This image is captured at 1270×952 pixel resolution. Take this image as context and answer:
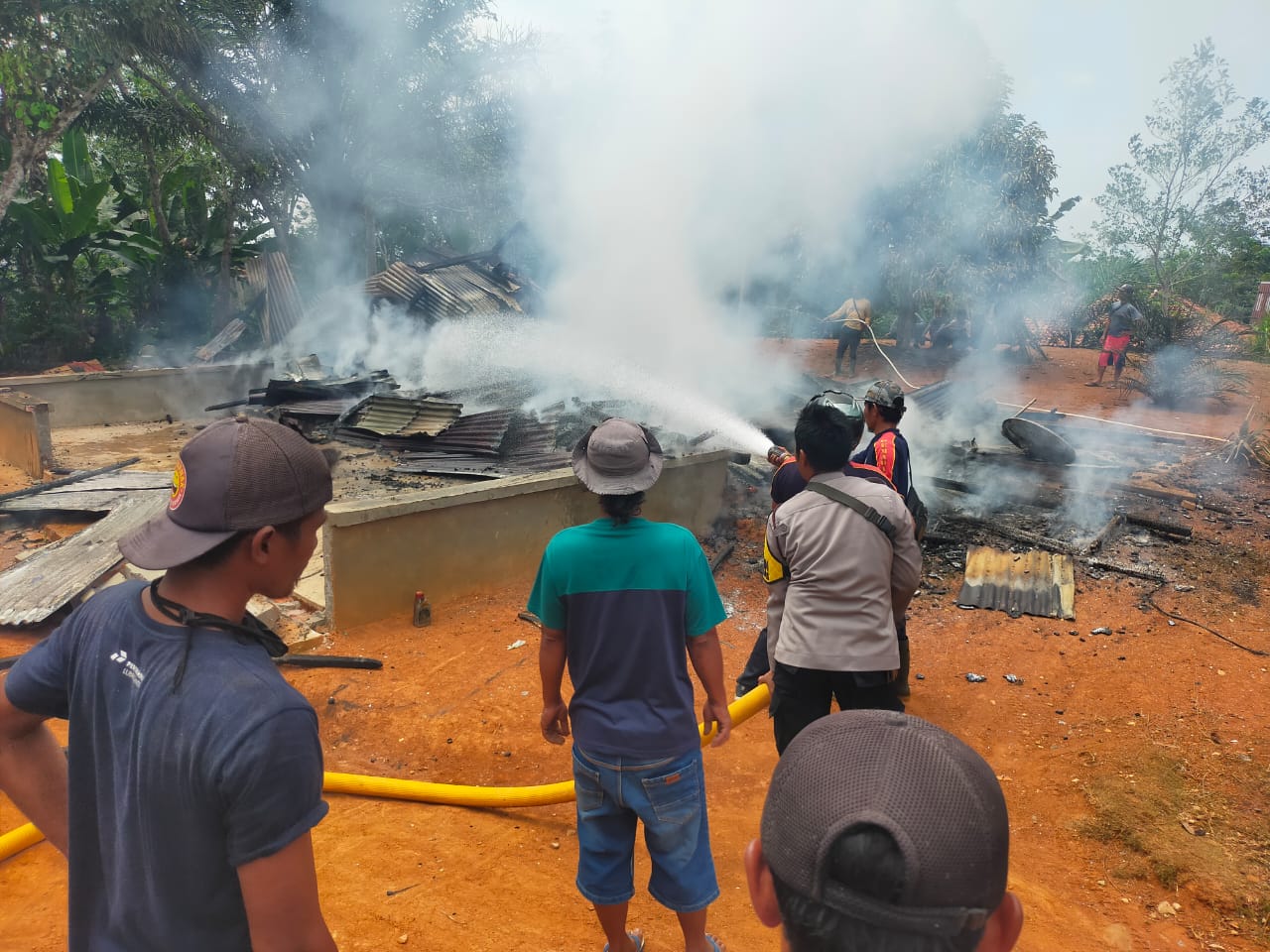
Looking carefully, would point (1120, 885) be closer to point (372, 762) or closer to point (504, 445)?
point (372, 762)

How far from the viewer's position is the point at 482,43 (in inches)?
746

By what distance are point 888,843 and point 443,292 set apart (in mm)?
14201

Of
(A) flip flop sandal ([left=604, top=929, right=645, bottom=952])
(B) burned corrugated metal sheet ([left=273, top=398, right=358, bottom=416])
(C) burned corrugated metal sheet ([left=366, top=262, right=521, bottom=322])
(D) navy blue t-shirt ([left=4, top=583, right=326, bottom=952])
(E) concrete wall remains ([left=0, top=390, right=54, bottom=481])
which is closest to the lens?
(D) navy blue t-shirt ([left=4, top=583, right=326, bottom=952])

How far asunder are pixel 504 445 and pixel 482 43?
15441 millimetres

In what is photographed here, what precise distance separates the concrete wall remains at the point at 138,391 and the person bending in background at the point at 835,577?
11433 millimetres

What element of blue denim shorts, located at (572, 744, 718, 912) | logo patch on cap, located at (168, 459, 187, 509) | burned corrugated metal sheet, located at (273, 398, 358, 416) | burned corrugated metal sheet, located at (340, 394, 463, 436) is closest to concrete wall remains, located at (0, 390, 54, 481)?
burned corrugated metal sheet, located at (273, 398, 358, 416)

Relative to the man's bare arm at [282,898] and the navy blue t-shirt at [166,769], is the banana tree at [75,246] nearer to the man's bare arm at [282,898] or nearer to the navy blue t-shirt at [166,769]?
the navy blue t-shirt at [166,769]

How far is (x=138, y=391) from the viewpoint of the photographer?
11805 mm

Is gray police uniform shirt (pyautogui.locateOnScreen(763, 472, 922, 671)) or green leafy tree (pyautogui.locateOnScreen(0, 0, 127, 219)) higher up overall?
green leafy tree (pyautogui.locateOnScreen(0, 0, 127, 219))

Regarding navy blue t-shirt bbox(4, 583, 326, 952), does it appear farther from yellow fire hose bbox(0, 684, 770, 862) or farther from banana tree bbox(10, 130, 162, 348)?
banana tree bbox(10, 130, 162, 348)

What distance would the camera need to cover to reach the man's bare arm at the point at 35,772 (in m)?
1.43

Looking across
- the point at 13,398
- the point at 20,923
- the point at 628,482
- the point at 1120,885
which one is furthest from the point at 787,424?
the point at 13,398

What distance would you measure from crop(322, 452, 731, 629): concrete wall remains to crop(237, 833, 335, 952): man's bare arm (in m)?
4.01

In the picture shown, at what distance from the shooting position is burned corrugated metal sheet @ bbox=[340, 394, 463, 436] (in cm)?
863
